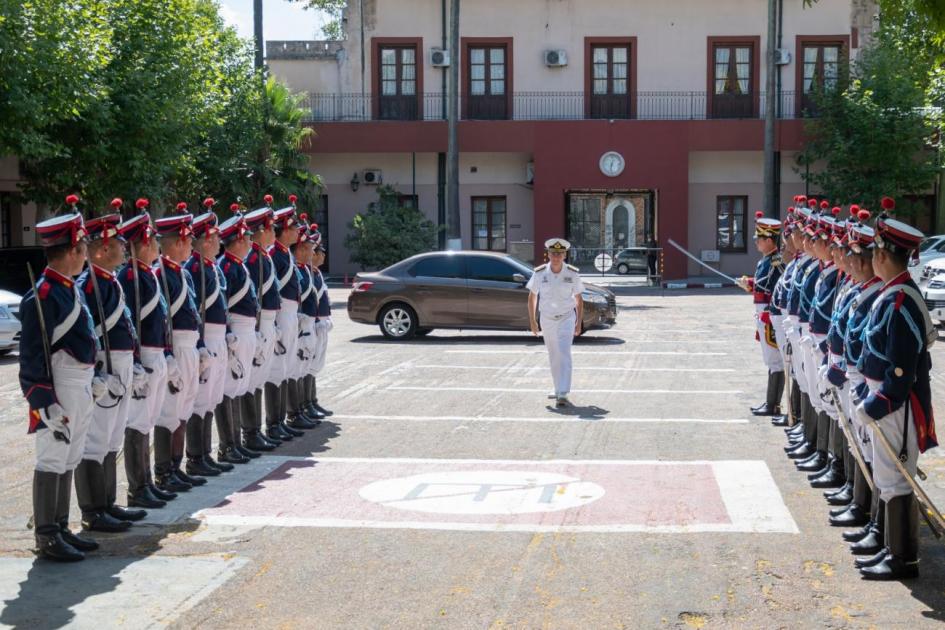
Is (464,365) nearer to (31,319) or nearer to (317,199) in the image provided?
(31,319)

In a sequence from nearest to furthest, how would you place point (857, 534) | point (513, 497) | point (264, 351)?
point (857, 534), point (513, 497), point (264, 351)

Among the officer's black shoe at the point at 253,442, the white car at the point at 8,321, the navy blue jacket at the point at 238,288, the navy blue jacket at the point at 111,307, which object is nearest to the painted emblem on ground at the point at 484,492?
the officer's black shoe at the point at 253,442

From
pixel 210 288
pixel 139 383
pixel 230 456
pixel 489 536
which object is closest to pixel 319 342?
pixel 230 456

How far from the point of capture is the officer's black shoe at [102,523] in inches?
312

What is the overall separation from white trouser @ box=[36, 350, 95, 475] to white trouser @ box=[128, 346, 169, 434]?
0.88 meters

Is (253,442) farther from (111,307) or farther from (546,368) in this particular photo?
(546,368)

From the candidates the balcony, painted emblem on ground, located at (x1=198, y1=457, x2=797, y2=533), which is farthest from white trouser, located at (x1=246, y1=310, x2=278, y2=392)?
the balcony

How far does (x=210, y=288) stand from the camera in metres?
9.82

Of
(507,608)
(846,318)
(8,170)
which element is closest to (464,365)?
(846,318)

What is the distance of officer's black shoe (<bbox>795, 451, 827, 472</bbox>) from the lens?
32.0 ft

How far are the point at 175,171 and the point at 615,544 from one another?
22.0 m

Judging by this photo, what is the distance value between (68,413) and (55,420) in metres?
0.12

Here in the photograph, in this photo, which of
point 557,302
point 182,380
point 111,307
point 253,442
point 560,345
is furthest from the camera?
point 557,302

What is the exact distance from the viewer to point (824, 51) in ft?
130
